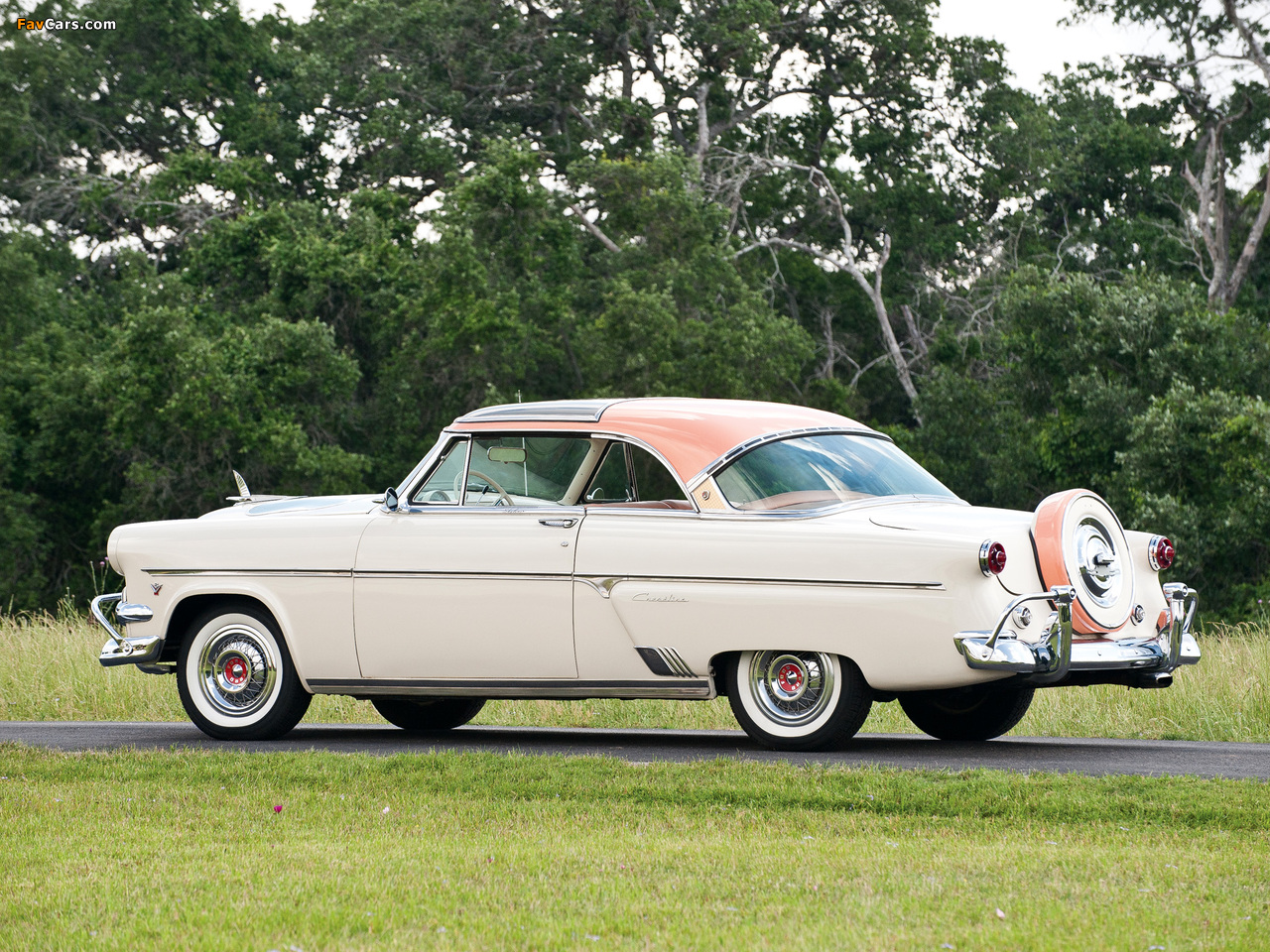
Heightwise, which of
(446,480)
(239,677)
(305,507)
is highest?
(446,480)

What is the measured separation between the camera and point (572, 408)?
9.88m

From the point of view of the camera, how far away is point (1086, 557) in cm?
883

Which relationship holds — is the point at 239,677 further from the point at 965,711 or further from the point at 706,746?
the point at 965,711

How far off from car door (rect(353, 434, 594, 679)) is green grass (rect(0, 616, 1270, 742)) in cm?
250

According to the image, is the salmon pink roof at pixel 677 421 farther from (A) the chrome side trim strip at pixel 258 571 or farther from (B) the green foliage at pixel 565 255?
(B) the green foliage at pixel 565 255

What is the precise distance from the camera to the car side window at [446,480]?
394 inches

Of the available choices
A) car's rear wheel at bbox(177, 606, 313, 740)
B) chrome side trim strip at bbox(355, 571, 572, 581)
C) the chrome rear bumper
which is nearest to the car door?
chrome side trim strip at bbox(355, 571, 572, 581)

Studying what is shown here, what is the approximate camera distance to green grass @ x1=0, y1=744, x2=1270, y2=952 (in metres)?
5.10

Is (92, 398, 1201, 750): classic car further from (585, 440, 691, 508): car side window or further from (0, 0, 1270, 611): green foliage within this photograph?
(0, 0, 1270, 611): green foliage

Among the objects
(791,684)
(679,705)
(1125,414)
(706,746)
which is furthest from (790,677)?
(1125,414)

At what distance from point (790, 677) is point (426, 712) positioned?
3.34 meters

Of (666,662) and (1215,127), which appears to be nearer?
(666,662)

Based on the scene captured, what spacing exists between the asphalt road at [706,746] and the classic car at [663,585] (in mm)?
302

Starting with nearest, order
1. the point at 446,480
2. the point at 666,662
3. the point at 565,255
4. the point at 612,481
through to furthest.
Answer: the point at 666,662 < the point at 612,481 < the point at 446,480 < the point at 565,255
